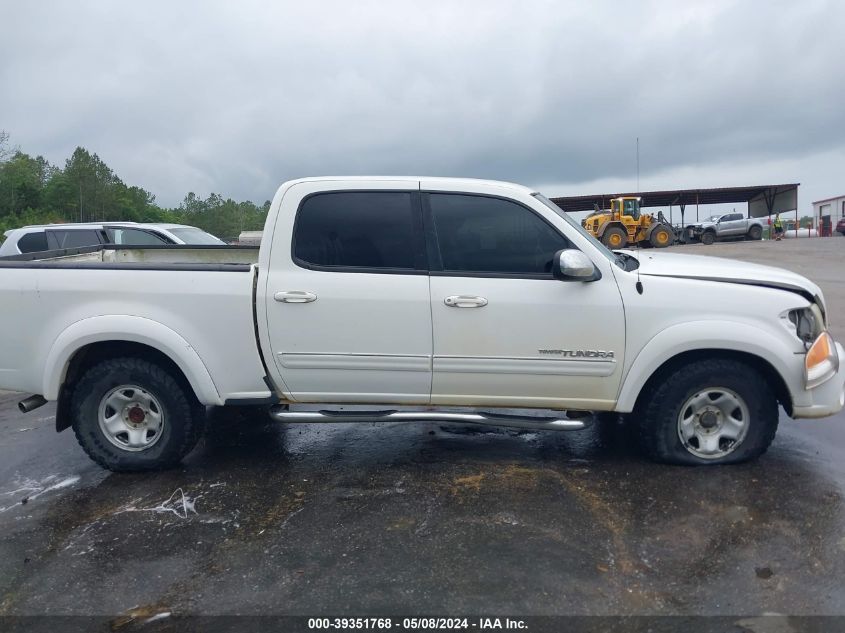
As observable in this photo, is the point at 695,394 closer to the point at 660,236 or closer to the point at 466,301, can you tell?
the point at 466,301

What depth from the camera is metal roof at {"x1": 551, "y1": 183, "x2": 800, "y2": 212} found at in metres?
39.7

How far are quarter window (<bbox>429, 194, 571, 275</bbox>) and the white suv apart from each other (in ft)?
28.4

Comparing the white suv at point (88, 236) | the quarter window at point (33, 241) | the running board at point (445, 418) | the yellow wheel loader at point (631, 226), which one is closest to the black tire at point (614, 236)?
the yellow wheel loader at point (631, 226)

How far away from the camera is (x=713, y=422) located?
4266 millimetres

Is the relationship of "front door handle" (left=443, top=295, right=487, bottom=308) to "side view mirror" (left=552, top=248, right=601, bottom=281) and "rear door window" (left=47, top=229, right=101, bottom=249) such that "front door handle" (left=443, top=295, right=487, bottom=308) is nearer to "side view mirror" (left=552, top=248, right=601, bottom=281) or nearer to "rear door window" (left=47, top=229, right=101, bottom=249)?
"side view mirror" (left=552, top=248, right=601, bottom=281)

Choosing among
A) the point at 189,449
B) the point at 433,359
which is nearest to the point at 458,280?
the point at 433,359

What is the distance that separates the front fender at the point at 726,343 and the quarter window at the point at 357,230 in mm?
1619

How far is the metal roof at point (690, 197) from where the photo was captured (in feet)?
130

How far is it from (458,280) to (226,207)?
65098 millimetres

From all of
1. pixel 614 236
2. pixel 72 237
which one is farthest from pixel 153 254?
pixel 614 236

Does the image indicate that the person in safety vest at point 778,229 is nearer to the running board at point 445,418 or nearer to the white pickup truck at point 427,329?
the white pickup truck at point 427,329

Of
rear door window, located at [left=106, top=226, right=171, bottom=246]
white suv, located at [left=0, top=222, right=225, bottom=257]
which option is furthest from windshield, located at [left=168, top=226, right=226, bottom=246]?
rear door window, located at [left=106, top=226, right=171, bottom=246]

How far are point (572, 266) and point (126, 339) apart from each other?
9.29 feet

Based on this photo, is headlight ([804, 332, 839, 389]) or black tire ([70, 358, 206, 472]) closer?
headlight ([804, 332, 839, 389])
